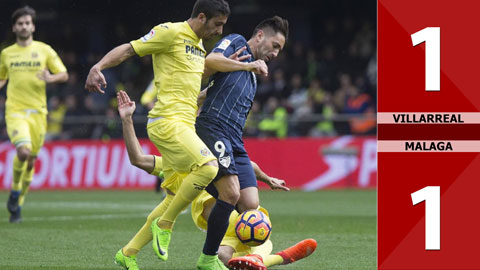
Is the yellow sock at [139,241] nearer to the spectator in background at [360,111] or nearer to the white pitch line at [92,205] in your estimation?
the white pitch line at [92,205]

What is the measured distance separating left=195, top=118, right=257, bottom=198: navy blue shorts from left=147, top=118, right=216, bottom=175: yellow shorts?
0.09m

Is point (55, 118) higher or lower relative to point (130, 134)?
higher

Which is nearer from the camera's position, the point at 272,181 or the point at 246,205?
the point at 246,205

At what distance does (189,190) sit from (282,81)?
15986 millimetres

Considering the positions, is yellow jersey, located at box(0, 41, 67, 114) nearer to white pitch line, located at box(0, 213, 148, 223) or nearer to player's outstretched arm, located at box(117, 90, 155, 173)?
white pitch line, located at box(0, 213, 148, 223)

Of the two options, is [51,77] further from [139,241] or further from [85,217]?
[139,241]

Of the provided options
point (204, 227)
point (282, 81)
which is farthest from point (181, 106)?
point (282, 81)

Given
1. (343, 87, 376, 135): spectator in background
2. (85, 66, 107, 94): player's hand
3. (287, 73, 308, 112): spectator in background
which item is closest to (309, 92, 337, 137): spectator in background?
(343, 87, 376, 135): spectator in background

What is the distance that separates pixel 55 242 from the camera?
8852 millimetres

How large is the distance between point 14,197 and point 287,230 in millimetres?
3570

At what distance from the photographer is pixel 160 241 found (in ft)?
21.2

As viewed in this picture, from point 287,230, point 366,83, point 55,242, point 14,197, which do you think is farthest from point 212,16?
point 366,83

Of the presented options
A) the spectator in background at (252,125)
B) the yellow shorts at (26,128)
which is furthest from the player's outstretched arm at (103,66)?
A: the spectator in background at (252,125)

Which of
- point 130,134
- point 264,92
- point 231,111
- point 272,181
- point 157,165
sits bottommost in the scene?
point 272,181
